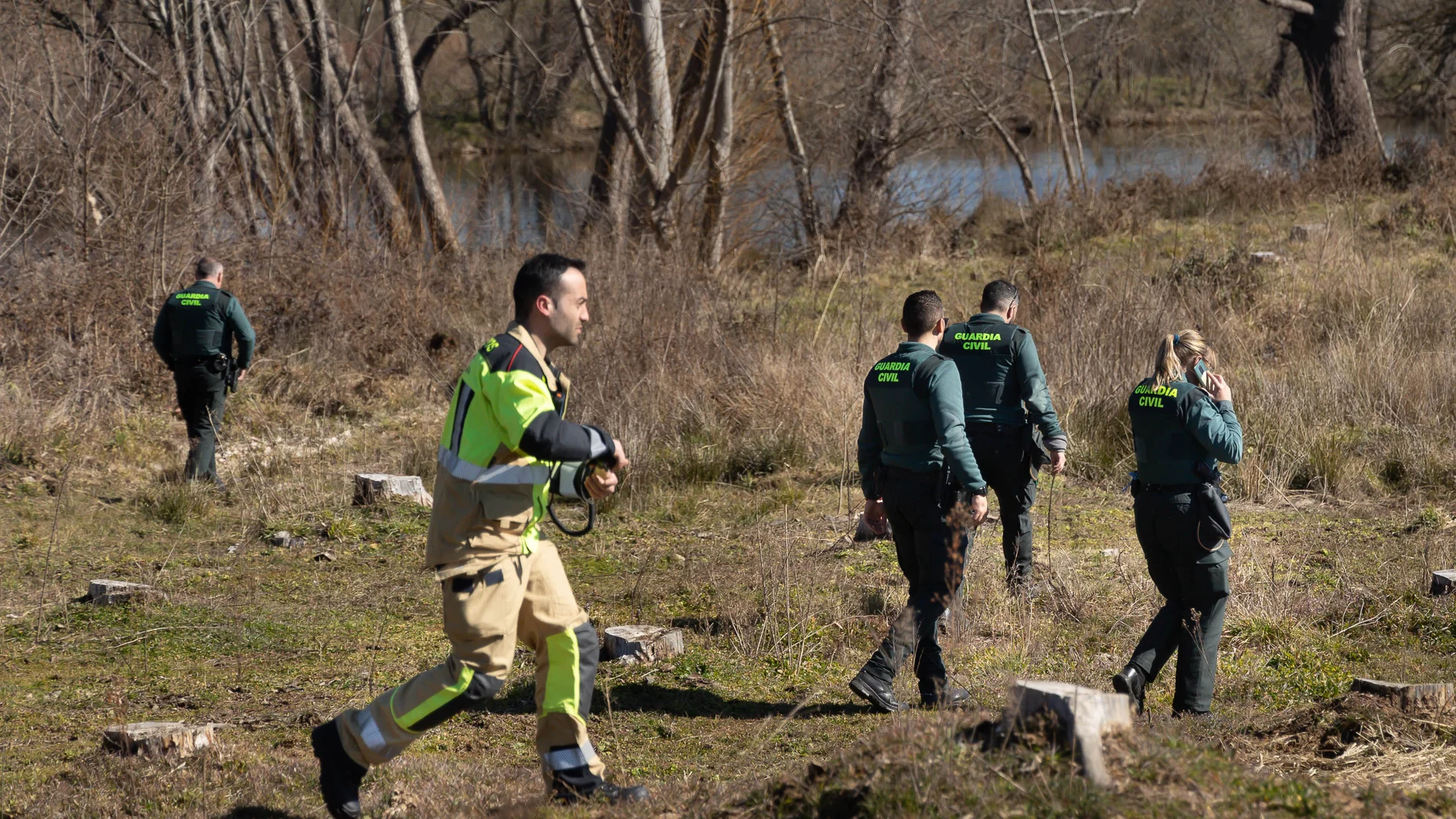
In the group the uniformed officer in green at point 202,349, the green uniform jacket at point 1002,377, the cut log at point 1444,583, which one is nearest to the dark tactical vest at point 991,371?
the green uniform jacket at point 1002,377

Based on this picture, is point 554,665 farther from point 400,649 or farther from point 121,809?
point 400,649

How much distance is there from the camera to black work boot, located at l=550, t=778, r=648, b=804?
3955 millimetres

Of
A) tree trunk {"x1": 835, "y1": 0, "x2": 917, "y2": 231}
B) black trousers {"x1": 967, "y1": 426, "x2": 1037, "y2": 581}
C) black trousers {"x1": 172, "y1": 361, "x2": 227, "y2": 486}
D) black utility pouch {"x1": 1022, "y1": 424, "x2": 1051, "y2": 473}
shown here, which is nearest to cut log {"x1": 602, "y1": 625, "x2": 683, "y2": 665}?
black trousers {"x1": 967, "y1": 426, "x2": 1037, "y2": 581}

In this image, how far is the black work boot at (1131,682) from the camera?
500cm

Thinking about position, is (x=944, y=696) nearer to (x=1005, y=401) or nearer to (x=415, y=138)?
(x=1005, y=401)

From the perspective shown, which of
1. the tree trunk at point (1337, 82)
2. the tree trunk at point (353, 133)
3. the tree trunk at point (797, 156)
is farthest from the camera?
the tree trunk at point (1337, 82)

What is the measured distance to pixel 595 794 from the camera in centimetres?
Result: 397

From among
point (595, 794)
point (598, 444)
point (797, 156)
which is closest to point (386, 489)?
point (595, 794)

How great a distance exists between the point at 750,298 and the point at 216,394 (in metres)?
6.41

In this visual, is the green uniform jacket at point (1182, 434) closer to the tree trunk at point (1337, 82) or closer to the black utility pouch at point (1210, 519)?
the black utility pouch at point (1210, 519)

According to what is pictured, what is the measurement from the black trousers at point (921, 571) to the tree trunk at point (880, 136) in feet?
43.2

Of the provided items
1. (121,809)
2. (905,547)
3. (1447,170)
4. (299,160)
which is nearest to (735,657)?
(905,547)

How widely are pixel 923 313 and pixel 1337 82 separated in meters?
18.0

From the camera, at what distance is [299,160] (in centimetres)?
1594
